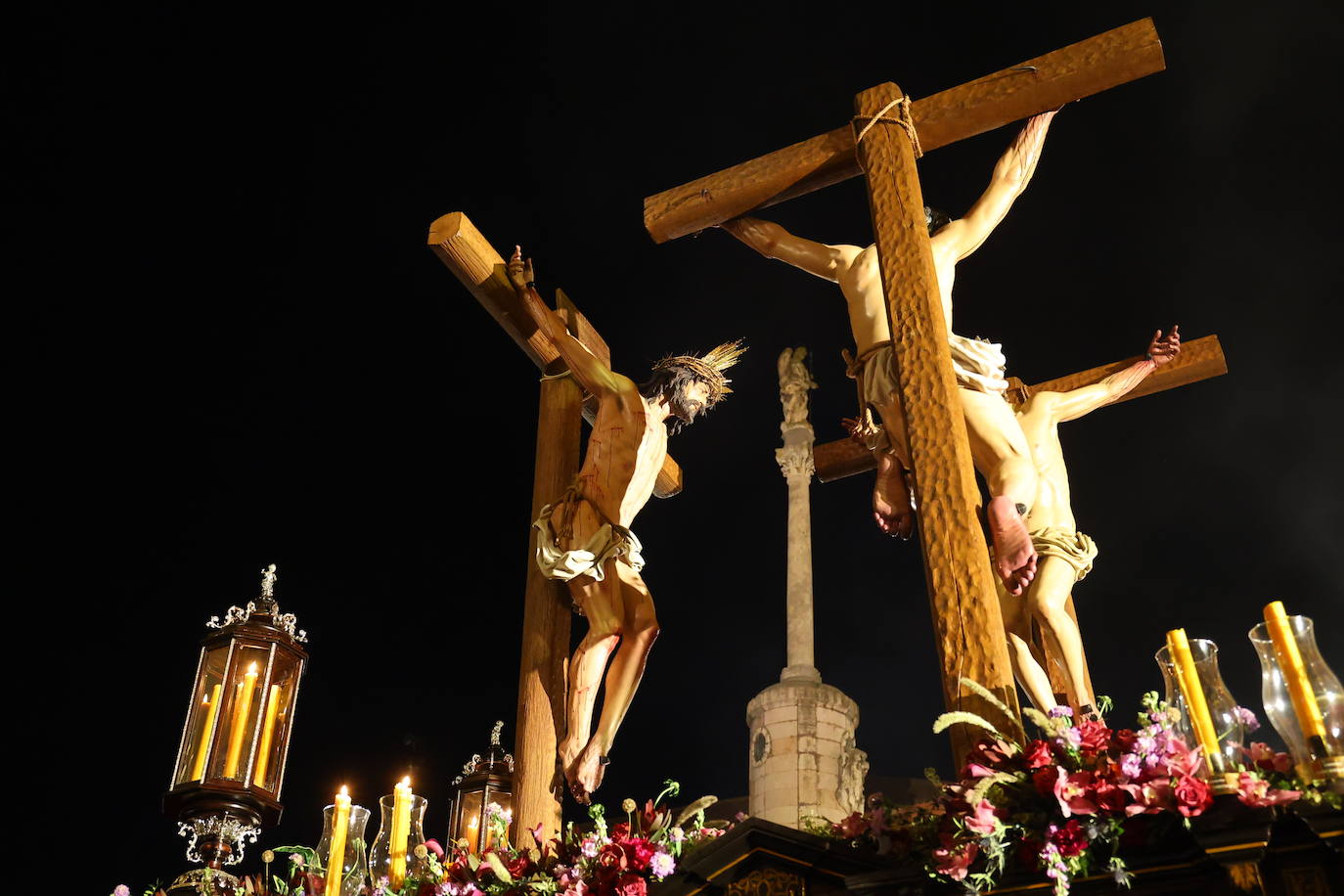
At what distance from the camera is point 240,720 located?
5.91 m

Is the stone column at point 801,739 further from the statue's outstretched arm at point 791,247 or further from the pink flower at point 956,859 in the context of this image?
the pink flower at point 956,859

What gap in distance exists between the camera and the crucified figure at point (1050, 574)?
493 centimetres

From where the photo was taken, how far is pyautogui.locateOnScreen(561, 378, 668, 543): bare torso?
5.55 m

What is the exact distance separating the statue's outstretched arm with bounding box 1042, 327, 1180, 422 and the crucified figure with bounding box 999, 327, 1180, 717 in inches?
0.4

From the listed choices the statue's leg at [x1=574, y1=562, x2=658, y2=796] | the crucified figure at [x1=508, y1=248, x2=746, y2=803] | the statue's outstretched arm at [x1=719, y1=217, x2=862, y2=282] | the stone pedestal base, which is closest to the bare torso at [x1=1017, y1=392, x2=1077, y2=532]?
the statue's outstretched arm at [x1=719, y1=217, x2=862, y2=282]

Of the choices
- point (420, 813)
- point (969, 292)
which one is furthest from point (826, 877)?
point (969, 292)

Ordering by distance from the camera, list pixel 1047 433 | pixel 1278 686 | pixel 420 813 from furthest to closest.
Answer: pixel 1047 433
pixel 420 813
pixel 1278 686

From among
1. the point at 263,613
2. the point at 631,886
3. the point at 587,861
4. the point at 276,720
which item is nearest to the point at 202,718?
the point at 276,720

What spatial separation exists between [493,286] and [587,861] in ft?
11.1

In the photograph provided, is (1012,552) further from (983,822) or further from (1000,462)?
(983,822)

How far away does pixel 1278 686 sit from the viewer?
2990 mm

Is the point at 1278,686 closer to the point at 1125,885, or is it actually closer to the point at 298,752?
the point at 1125,885

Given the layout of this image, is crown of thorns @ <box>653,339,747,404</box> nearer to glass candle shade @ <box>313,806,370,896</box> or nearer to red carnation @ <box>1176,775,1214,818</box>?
glass candle shade @ <box>313,806,370,896</box>

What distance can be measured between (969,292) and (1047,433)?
28.0 ft
